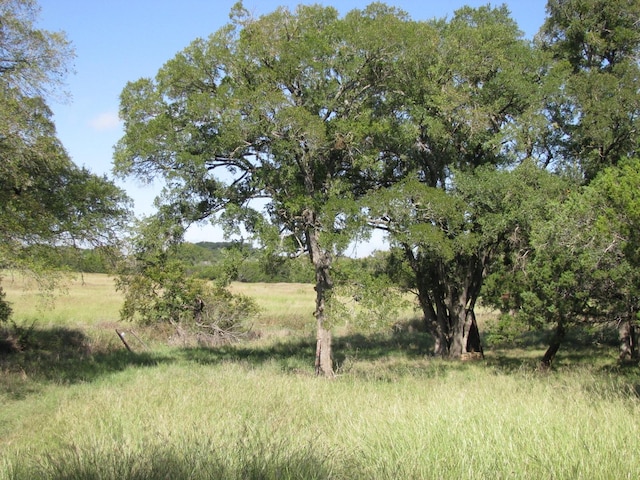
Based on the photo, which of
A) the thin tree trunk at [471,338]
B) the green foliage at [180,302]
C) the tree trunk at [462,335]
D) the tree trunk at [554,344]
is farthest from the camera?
the green foliage at [180,302]

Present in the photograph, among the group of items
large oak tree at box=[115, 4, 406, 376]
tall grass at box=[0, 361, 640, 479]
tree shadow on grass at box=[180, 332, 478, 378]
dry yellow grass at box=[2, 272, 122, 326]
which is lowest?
tree shadow on grass at box=[180, 332, 478, 378]

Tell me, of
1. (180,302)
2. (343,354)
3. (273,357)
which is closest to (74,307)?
(180,302)

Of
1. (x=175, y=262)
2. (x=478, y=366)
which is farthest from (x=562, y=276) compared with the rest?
(x=175, y=262)

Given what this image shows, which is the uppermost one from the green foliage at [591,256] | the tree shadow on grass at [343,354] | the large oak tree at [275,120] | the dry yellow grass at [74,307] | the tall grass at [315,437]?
the large oak tree at [275,120]

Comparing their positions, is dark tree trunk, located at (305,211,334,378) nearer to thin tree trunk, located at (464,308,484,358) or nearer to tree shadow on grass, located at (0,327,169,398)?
tree shadow on grass, located at (0,327,169,398)

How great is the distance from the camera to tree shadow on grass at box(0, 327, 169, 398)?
12.2m

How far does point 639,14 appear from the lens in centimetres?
1700

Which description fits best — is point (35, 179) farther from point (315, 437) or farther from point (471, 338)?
point (471, 338)

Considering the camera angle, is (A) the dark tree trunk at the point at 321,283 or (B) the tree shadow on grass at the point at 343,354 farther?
(B) the tree shadow on grass at the point at 343,354

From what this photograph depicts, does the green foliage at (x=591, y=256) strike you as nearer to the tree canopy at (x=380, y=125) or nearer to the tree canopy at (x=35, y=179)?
the tree canopy at (x=380, y=125)

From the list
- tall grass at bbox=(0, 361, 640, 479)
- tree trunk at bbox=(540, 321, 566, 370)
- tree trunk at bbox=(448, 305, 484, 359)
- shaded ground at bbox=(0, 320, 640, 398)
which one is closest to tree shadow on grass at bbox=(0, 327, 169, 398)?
shaded ground at bbox=(0, 320, 640, 398)

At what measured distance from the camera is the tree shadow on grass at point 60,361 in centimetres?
1225

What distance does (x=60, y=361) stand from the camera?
16.0m

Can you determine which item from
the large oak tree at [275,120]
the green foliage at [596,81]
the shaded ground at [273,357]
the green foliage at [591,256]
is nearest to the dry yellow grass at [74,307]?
the shaded ground at [273,357]
